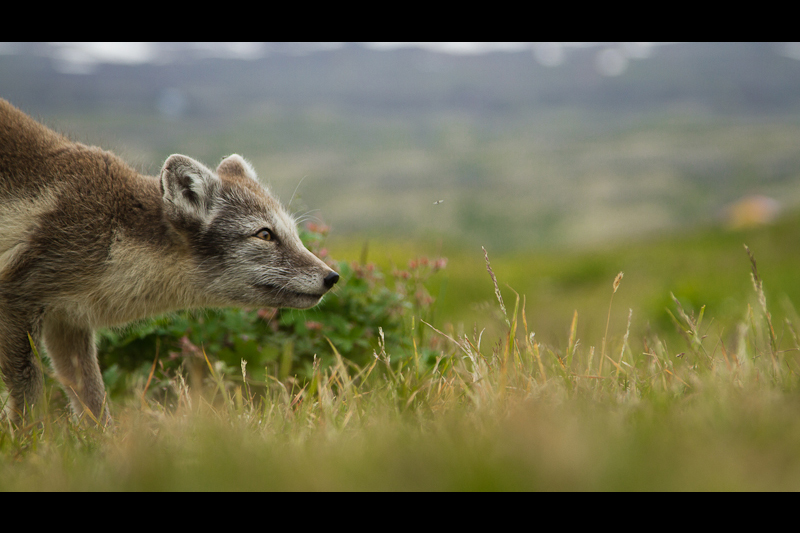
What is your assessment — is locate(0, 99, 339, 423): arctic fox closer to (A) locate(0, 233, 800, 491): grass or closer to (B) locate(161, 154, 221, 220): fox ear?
(B) locate(161, 154, 221, 220): fox ear

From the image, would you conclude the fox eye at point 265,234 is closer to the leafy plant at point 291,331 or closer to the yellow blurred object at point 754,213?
the leafy plant at point 291,331

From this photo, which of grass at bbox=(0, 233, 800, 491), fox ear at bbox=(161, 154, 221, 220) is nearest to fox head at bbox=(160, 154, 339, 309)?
fox ear at bbox=(161, 154, 221, 220)

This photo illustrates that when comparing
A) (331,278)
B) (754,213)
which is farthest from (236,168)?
(754,213)

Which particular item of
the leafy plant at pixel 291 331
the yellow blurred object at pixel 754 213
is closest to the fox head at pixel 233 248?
the leafy plant at pixel 291 331

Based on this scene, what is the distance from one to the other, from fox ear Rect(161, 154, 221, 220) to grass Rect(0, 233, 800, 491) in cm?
180

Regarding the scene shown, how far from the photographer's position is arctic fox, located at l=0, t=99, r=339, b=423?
4.26 metres

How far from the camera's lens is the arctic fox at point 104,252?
4258 mm

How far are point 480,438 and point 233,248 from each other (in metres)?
3.08

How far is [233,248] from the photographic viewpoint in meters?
4.77

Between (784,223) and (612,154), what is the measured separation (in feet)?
593

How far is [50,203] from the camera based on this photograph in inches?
170

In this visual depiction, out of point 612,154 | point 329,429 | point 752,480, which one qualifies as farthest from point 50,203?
point 612,154

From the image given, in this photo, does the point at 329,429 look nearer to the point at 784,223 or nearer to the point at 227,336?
the point at 227,336

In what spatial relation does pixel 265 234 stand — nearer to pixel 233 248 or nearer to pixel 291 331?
pixel 233 248
